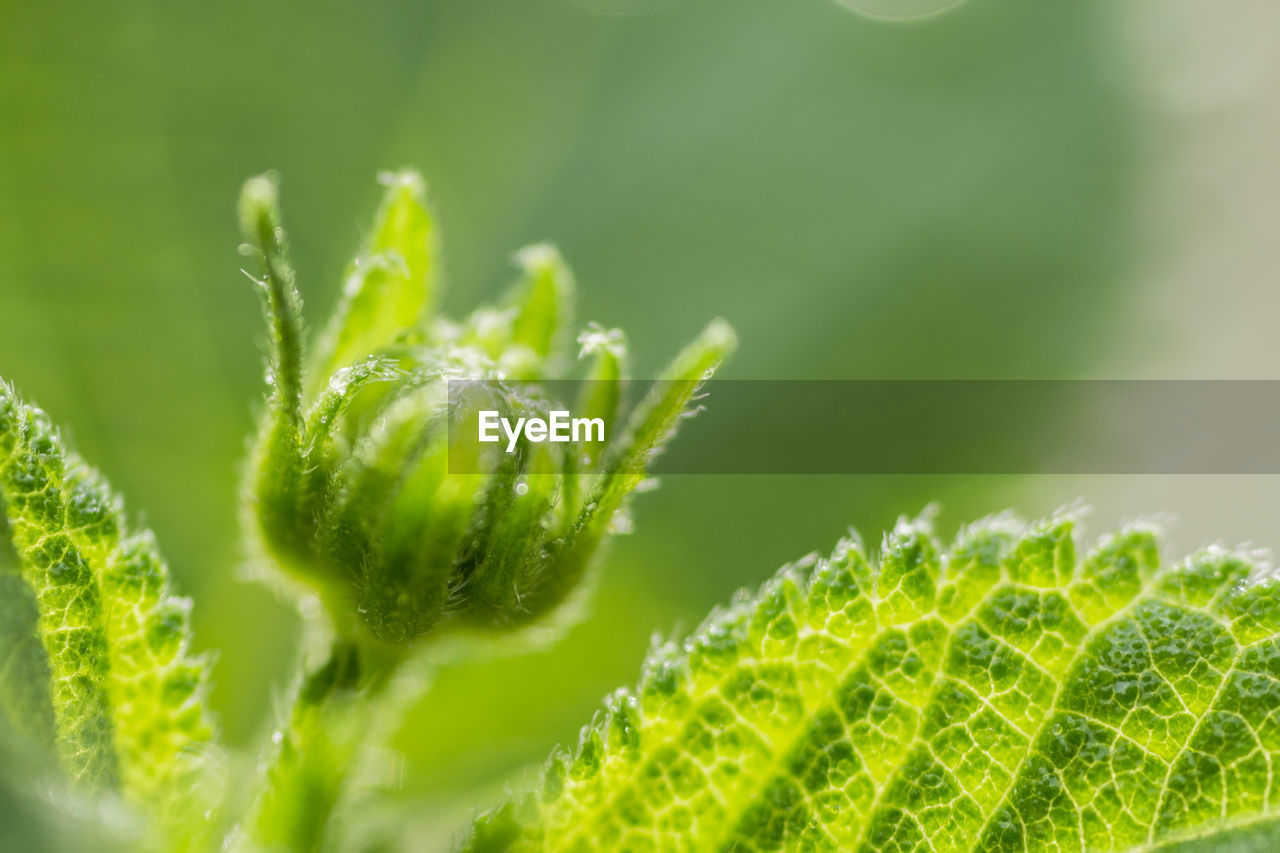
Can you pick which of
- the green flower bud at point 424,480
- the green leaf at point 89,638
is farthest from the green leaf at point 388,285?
the green leaf at point 89,638

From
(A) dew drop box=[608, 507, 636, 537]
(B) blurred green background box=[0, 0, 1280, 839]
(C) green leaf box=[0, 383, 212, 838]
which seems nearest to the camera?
(C) green leaf box=[0, 383, 212, 838]

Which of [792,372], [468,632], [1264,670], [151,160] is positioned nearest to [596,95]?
[792,372]

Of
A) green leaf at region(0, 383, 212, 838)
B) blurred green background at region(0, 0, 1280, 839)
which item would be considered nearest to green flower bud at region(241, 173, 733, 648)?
green leaf at region(0, 383, 212, 838)

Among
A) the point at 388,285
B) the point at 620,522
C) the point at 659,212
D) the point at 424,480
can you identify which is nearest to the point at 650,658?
the point at 620,522

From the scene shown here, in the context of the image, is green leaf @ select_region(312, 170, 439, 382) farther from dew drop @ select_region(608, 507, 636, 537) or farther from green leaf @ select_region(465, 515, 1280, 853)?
green leaf @ select_region(465, 515, 1280, 853)

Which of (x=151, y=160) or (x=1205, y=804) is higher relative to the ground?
(x=151, y=160)

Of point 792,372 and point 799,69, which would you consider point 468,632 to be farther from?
point 799,69
